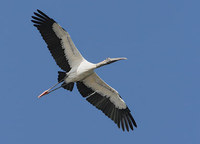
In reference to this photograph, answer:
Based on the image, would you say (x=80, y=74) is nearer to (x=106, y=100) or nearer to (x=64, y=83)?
(x=64, y=83)

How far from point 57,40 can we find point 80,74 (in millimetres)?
2031

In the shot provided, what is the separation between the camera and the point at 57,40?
24.4 meters

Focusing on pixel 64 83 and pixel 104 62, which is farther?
pixel 64 83

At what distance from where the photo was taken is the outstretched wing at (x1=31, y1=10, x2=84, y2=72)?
79.3ft

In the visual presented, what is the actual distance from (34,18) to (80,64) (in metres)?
3.20

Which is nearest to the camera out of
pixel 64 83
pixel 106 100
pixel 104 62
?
pixel 104 62

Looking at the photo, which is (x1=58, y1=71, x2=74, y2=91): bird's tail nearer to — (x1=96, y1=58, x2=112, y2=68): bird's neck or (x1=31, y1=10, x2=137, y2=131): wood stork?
(x1=31, y1=10, x2=137, y2=131): wood stork

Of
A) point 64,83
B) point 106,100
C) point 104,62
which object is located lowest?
point 106,100

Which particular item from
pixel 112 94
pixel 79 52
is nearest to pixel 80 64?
pixel 79 52

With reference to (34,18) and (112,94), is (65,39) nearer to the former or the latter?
(34,18)

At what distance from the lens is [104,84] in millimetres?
25078

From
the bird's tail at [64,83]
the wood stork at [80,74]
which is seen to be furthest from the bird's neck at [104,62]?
the bird's tail at [64,83]

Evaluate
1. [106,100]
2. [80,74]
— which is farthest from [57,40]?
[106,100]

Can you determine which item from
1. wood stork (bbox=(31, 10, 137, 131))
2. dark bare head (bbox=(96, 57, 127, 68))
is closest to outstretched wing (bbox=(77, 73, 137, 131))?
wood stork (bbox=(31, 10, 137, 131))
